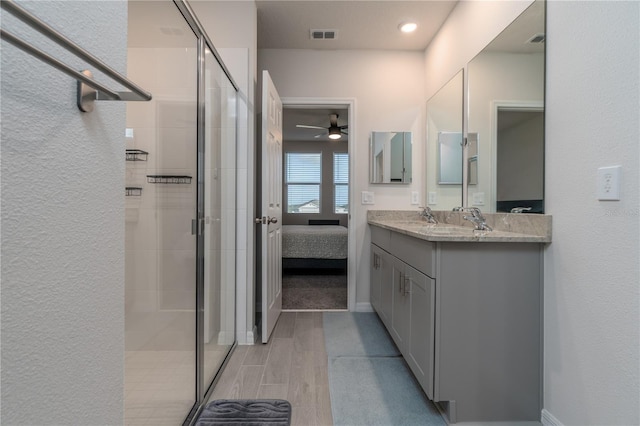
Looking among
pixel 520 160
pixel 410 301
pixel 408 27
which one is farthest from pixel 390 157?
pixel 410 301

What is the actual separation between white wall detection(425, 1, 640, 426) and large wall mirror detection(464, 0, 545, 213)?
71 mm

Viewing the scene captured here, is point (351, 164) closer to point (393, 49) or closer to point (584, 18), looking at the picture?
point (393, 49)

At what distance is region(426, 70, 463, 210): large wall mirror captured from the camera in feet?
7.60

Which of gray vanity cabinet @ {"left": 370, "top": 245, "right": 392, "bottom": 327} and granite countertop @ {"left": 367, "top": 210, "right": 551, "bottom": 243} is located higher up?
granite countertop @ {"left": 367, "top": 210, "right": 551, "bottom": 243}

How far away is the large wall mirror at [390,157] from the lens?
294cm

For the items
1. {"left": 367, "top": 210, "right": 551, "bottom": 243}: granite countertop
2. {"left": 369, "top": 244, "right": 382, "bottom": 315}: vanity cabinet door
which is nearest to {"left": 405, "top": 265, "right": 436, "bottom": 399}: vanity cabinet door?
{"left": 367, "top": 210, "right": 551, "bottom": 243}: granite countertop

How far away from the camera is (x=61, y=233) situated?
0.56 metres

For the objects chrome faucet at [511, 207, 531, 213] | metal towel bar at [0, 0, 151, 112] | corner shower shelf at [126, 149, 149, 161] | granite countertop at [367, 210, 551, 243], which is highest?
corner shower shelf at [126, 149, 149, 161]

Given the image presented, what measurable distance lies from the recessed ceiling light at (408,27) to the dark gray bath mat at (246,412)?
2.90 m

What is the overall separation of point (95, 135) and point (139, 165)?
139cm

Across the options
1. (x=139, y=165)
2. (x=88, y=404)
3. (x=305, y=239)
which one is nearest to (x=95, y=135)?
(x=88, y=404)

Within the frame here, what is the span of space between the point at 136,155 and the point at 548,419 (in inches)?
102

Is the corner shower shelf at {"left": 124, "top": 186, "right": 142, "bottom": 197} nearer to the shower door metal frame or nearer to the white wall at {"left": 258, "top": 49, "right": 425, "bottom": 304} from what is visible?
the shower door metal frame

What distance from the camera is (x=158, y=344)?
5.51 ft
